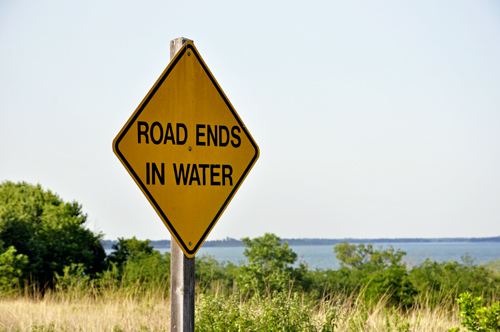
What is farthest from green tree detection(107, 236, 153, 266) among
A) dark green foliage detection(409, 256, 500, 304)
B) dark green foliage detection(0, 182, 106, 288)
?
dark green foliage detection(409, 256, 500, 304)

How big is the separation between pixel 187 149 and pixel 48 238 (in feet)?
50.5

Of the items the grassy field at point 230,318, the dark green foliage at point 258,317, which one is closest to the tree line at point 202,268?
the grassy field at point 230,318

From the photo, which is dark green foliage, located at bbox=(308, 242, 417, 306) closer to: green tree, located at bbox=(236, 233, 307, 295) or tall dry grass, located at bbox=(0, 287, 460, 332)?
green tree, located at bbox=(236, 233, 307, 295)

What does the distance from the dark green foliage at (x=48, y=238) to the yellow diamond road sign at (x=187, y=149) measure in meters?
13.2

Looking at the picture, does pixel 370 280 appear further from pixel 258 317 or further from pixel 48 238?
pixel 48 238

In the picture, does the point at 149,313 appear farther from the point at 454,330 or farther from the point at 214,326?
the point at 454,330

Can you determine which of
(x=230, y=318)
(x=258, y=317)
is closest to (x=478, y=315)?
(x=258, y=317)

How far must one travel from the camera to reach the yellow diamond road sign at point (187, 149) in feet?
9.75

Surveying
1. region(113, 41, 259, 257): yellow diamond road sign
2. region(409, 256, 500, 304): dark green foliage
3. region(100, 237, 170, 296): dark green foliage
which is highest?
region(113, 41, 259, 257): yellow diamond road sign

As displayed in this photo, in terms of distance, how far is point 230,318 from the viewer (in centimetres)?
589

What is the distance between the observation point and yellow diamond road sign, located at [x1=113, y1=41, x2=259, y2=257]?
2.97 meters

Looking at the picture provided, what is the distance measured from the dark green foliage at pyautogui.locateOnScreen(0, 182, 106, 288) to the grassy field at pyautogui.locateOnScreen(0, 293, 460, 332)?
650 cm

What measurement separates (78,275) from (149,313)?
7.67 metres

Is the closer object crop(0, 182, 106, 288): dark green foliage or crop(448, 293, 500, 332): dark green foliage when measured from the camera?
crop(448, 293, 500, 332): dark green foliage
